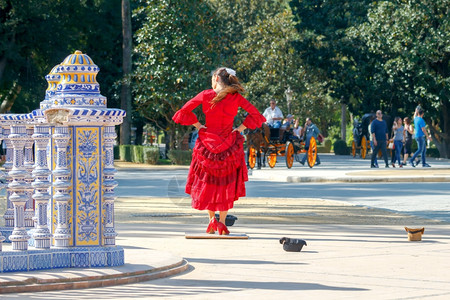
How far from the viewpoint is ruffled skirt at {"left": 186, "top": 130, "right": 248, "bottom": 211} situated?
1152cm

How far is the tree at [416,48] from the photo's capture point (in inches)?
1726

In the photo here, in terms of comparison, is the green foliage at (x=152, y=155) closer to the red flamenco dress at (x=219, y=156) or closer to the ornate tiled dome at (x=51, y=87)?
the red flamenco dress at (x=219, y=156)

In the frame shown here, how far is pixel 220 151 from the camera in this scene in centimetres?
1151

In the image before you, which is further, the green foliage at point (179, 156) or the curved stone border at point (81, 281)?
the green foliage at point (179, 156)

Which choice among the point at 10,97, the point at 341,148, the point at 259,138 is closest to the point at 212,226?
the point at 259,138

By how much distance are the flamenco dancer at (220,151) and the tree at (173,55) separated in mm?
26796

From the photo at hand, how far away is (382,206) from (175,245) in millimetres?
6850

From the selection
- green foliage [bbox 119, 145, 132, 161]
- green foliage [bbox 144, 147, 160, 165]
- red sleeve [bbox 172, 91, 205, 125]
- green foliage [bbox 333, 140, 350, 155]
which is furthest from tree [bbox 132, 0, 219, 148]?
red sleeve [bbox 172, 91, 205, 125]

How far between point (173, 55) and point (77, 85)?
3092 centimetres

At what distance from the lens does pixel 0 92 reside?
4941cm

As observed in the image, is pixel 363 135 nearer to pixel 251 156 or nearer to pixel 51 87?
pixel 251 156

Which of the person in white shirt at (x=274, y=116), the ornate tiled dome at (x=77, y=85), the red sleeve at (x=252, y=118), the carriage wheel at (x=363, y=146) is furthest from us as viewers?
the carriage wheel at (x=363, y=146)

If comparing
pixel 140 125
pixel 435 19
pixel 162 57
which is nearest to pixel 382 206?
pixel 162 57

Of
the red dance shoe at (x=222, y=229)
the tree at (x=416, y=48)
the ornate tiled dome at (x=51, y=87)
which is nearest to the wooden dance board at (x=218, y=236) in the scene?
the red dance shoe at (x=222, y=229)
